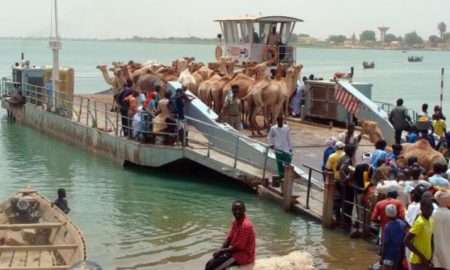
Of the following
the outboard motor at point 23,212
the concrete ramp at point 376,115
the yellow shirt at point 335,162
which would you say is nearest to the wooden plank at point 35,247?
the outboard motor at point 23,212

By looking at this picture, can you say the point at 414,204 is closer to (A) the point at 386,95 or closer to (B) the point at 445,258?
(B) the point at 445,258

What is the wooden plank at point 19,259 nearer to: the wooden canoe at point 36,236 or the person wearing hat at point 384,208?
the wooden canoe at point 36,236

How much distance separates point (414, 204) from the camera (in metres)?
10.0

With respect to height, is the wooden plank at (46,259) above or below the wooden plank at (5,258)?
above

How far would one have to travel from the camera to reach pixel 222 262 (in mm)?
9422

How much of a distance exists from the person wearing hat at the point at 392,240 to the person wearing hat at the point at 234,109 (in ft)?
35.1

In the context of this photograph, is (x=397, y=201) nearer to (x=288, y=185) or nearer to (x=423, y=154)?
(x=423, y=154)

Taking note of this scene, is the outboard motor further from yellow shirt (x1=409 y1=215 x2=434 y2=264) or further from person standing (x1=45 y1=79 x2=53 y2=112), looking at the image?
person standing (x1=45 y1=79 x2=53 y2=112)

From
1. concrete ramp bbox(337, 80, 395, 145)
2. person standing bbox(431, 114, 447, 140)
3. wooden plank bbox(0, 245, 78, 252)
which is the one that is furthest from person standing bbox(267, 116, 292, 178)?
wooden plank bbox(0, 245, 78, 252)

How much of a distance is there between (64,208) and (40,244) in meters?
1.36

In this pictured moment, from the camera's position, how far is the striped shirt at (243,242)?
9320mm

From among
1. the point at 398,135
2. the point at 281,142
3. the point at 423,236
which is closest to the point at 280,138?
the point at 281,142

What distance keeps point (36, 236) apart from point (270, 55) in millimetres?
18003

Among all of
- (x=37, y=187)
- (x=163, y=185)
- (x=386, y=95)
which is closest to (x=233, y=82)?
(x=163, y=185)
